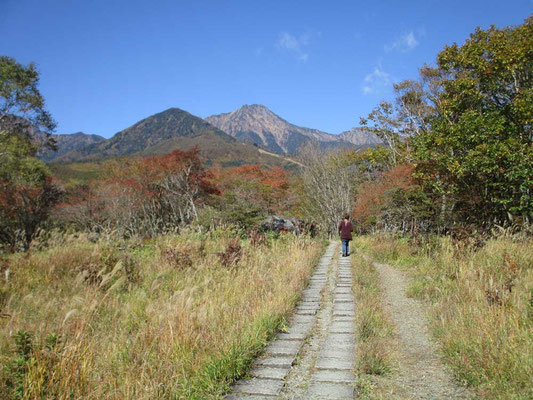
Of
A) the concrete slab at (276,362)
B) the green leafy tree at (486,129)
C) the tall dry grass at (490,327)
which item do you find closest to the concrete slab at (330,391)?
the concrete slab at (276,362)

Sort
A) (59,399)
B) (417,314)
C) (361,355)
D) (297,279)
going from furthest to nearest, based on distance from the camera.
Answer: (297,279), (417,314), (361,355), (59,399)

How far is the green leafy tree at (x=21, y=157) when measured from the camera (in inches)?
638

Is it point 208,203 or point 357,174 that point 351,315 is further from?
point 357,174

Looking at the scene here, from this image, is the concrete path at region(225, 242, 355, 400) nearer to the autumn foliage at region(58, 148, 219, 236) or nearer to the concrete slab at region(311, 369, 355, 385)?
the concrete slab at region(311, 369, 355, 385)

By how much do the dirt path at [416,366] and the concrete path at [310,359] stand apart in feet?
1.35

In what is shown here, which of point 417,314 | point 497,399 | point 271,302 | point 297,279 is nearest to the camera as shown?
point 497,399

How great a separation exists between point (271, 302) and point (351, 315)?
1182mm

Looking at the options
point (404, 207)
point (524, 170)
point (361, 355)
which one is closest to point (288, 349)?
point (361, 355)

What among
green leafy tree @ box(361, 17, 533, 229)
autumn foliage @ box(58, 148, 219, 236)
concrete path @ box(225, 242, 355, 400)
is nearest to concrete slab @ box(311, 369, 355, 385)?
concrete path @ box(225, 242, 355, 400)

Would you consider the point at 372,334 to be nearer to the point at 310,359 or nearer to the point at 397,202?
the point at 310,359

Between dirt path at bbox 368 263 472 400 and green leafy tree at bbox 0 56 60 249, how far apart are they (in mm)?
16858

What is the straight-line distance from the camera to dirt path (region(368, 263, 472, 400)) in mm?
2805

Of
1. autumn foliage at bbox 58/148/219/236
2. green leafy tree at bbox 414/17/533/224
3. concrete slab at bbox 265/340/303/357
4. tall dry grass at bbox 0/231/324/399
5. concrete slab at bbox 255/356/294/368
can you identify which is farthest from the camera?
autumn foliage at bbox 58/148/219/236

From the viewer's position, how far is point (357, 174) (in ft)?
99.7
